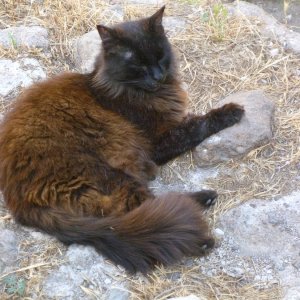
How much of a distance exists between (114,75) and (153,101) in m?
0.32

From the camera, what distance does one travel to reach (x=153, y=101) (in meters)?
3.66

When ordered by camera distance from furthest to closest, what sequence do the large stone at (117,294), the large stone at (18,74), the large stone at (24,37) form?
the large stone at (24,37)
the large stone at (18,74)
the large stone at (117,294)

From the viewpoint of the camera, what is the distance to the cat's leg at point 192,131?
145 inches

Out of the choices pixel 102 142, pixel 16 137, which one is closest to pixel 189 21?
pixel 102 142

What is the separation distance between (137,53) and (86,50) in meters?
1.31

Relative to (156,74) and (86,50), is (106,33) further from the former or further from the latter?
(86,50)

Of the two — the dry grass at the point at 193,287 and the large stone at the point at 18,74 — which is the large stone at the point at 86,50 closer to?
the large stone at the point at 18,74

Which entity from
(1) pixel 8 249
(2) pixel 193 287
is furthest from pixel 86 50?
(2) pixel 193 287

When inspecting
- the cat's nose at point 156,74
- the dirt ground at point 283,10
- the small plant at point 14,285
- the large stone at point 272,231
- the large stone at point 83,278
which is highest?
the cat's nose at point 156,74

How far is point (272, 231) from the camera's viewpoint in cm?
326

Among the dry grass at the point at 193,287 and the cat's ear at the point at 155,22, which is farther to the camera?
the cat's ear at the point at 155,22

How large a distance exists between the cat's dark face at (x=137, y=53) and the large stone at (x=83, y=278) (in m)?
1.12

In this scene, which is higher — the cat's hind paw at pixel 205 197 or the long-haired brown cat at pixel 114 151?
the long-haired brown cat at pixel 114 151

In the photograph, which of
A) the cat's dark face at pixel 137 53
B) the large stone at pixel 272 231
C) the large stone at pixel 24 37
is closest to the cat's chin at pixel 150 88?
the cat's dark face at pixel 137 53
